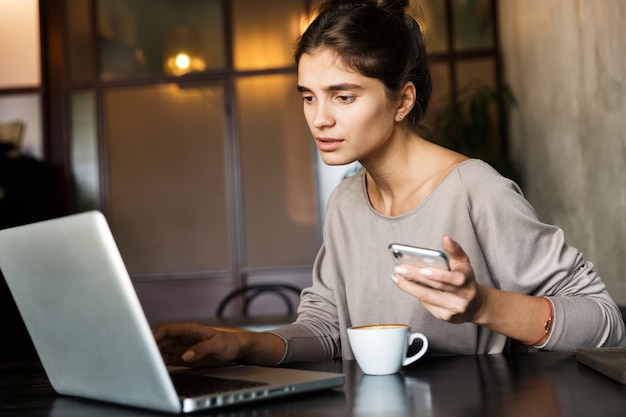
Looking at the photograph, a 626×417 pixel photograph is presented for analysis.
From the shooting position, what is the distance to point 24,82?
549 cm

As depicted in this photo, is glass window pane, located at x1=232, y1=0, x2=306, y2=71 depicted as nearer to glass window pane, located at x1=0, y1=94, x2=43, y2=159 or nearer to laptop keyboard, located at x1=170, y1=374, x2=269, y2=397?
glass window pane, located at x1=0, y1=94, x2=43, y2=159

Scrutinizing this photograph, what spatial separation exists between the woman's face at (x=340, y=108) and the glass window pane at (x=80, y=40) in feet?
14.2

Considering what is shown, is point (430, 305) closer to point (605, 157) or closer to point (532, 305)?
point (532, 305)

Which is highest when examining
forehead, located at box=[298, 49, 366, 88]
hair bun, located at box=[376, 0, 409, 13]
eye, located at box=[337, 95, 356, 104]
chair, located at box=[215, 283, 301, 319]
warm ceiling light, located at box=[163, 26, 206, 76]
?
warm ceiling light, located at box=[163, 26, 206, 76]

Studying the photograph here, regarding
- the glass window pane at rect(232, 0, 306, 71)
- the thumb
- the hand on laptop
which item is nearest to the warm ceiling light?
the glass window pane at rect(232, 0, 306, 71)

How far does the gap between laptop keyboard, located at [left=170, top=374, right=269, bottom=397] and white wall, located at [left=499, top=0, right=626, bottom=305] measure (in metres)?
1.87

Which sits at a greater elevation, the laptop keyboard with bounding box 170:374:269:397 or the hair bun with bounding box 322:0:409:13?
the hair bun with bounding box 322:0:409:13

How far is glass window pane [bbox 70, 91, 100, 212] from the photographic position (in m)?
5.49

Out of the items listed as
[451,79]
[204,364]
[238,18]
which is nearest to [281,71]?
[238,18]

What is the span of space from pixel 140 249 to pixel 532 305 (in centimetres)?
447

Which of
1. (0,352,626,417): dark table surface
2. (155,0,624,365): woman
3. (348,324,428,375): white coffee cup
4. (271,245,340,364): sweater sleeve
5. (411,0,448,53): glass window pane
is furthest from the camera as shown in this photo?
(411,0,448,53): glass window pane

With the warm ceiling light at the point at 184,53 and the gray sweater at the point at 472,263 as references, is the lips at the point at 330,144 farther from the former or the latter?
the warm ceiling light at the point at 184,53

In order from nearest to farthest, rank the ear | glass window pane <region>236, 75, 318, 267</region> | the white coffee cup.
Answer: the white coffee cup, the ear, glass window pane <region>236, 75, 318, 267</region>

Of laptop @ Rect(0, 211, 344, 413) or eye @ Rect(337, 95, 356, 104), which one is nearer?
laptop @ Rect(0, 211, 344, 413)
